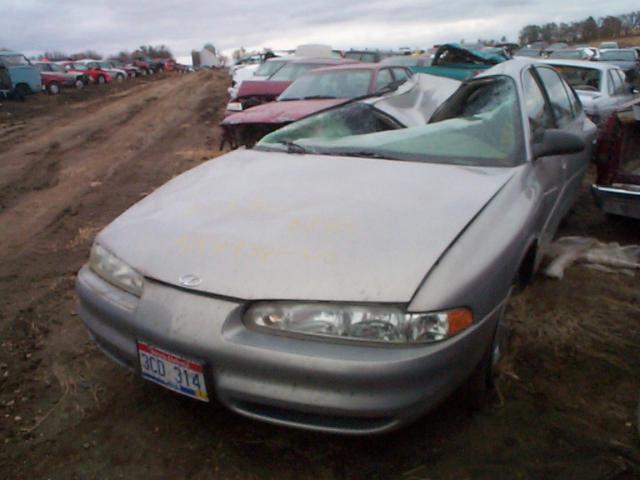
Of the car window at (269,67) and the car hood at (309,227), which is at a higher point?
the car window at (269,67)

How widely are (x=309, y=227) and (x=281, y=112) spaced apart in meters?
4.40

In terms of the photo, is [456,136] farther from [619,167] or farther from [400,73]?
[400,73]

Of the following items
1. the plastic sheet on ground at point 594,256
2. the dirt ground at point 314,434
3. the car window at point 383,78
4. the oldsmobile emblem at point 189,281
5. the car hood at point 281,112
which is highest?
the car window at point 383,78

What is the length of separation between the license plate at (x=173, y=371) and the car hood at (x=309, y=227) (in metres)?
0.25

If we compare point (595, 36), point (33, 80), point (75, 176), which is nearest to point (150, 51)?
point (595, 36)

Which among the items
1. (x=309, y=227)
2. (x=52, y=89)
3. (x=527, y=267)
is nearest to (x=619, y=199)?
(x=527, y=267)

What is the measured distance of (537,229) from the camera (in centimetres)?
261

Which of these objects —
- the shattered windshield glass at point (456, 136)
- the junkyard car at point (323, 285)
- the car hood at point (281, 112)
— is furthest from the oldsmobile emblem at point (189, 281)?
the car hood at point (281, 112)

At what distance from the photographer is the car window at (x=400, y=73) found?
7.92 m

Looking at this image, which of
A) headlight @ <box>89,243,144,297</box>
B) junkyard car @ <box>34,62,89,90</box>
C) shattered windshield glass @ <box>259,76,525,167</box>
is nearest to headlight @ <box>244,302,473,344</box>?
headlight @ <box>89,243,144,297</box>

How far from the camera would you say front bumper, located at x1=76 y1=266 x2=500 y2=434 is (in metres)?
1.67

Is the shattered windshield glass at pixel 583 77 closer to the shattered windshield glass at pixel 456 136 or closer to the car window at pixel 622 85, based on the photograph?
the car window at pixel 622 85

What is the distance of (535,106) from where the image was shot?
3.22m

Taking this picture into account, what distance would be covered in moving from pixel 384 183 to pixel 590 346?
143 centimetres
